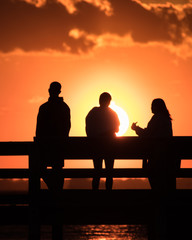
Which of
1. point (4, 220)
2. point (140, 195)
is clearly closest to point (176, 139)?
point (140, 195)

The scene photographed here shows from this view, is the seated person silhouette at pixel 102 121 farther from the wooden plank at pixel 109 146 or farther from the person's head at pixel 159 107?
the wooden plank at pixel 109 146

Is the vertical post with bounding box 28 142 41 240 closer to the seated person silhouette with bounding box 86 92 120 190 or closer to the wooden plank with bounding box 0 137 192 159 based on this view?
the wooden plank with bounding box 0 137 192 159

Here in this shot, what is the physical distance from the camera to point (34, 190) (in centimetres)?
604

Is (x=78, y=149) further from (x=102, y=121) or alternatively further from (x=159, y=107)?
(x=159, y=107)

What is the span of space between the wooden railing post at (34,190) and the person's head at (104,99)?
2.82m

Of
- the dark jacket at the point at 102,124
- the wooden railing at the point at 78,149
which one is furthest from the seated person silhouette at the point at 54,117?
the wooden railing at the point at 78,149

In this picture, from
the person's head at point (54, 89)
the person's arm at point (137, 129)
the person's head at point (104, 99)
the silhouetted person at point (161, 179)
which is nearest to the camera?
the silhouetted person at point (161, 179)

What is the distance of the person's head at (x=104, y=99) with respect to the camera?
28.5 feet

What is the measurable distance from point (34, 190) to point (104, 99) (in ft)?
10.1

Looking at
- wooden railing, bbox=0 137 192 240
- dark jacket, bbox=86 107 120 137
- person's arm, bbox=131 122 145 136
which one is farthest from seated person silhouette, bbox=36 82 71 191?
wooden railing, bbox=0 137 192 240

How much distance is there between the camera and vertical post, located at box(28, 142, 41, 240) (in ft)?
19.8

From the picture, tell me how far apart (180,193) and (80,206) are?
1325 millimetres

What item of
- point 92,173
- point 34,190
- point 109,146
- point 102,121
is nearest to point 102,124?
point 102,121

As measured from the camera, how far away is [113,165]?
731 cm
